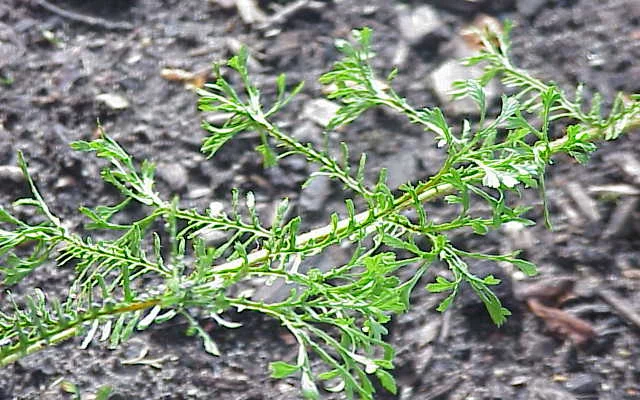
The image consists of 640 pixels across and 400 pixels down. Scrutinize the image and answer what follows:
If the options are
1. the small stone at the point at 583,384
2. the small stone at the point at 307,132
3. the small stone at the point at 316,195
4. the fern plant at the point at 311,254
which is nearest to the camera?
the fern plant at the point at 311,254

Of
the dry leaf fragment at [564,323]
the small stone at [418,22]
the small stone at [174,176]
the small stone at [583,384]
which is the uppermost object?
the small stone at [418,22]

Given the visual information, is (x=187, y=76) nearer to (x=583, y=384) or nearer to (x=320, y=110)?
(x=320, y=110)

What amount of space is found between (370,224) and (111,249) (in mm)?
362

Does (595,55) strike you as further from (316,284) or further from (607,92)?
(316,284)

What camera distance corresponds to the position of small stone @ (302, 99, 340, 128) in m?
2.04

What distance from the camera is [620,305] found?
169 cm

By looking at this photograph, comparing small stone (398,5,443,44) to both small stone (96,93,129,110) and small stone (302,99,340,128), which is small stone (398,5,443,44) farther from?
small stone (96,93,129,110)

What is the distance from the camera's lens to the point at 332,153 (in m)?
1.98

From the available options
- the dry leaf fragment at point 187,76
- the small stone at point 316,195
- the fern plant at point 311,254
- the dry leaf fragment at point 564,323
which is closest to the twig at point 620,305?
the dry leaf fragment at point 564,323

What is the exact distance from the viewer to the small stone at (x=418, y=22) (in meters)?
2.23

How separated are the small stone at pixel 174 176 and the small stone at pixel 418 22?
0.70m

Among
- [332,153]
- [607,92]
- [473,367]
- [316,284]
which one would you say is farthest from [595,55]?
[316,284]

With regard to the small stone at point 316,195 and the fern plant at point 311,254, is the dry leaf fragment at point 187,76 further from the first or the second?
the fern plant at point 311,254

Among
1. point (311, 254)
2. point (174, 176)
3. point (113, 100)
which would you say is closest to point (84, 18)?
point (113, 100)
